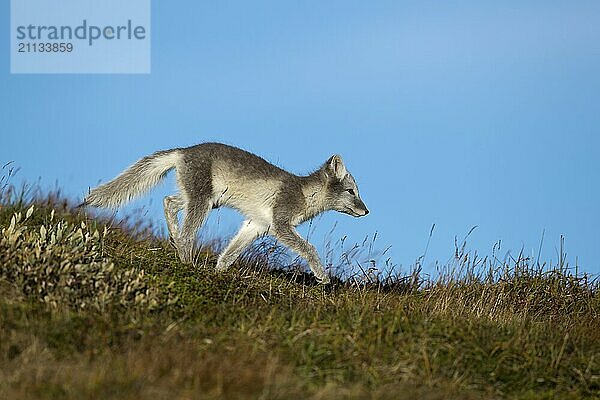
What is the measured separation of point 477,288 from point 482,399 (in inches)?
210

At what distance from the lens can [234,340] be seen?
6.34 m

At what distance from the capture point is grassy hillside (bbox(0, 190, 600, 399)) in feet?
16.7

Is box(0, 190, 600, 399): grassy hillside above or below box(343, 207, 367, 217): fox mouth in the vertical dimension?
below

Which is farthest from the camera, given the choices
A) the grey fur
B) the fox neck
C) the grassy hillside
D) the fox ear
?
the fox ear

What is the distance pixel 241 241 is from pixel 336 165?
1788mm

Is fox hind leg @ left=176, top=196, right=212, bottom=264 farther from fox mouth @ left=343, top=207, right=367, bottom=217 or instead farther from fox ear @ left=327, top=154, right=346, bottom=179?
fox mouth @ left=343, top=207, right=367, bottom=217

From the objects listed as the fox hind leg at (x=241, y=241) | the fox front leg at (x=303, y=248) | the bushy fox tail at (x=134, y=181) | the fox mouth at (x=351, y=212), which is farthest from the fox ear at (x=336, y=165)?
the bushy fox tail at (x=134, y=181)

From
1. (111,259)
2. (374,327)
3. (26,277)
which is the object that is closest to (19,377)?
(26,277)

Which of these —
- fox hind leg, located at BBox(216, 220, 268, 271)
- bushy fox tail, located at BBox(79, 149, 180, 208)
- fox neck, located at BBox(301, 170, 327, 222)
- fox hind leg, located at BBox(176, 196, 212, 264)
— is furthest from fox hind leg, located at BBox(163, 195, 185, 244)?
fox neck, located at BBox(301, 170, 327, 222)

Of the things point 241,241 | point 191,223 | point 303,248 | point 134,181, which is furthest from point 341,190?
point 134,181

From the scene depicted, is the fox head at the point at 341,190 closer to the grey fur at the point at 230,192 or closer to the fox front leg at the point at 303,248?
the grey fur at the point at 230,192

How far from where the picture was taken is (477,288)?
11.3m

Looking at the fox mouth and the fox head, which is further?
the fox mouth

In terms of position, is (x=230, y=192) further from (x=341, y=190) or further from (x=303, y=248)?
(x=341, y=190)
